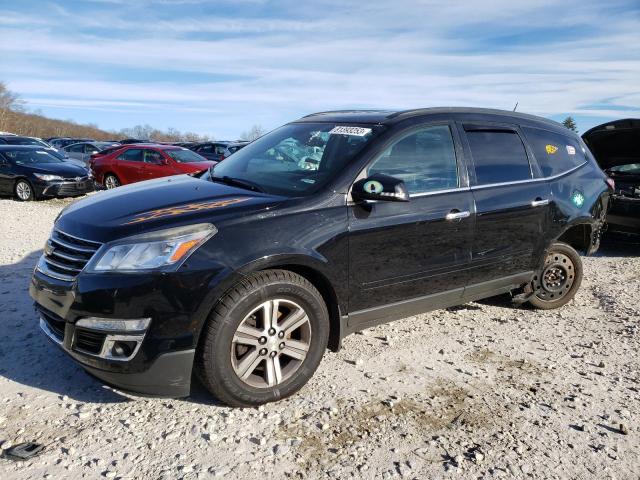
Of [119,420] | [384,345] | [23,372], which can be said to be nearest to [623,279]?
[384,345]

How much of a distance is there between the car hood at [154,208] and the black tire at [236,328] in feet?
1.45

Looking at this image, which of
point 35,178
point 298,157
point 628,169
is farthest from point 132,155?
point 628,169

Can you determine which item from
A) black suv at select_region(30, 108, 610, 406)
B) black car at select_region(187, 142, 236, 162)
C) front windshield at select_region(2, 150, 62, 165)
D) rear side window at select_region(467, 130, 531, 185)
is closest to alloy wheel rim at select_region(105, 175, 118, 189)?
front windshield at select_region(2, 150, 62, 165)

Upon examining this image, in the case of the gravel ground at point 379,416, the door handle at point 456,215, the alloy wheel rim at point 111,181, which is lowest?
the alloy wheel rim at point 111,181

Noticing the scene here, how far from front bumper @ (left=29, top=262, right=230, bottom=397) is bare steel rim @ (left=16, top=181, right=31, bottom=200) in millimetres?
10986

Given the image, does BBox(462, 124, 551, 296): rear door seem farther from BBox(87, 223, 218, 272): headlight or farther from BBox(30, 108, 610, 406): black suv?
BBox(87, 223, 218, 272): headlight

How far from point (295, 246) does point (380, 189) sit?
0.66 meters

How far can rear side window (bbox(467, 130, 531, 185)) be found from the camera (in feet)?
12.9

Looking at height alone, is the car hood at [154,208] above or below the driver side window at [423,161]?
below

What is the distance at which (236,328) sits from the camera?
9.28ft

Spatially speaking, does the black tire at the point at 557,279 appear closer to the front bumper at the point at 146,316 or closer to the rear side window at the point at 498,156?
the rear side window at the point at 498,156

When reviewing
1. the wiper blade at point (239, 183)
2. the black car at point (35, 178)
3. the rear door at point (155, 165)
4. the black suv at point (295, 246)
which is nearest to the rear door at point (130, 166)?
the rear door at point (155, 165)

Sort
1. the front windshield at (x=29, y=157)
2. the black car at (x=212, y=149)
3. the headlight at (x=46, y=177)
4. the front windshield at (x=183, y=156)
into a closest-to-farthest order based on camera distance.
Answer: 1. the headlight at (x=46, y=177)
2. the front windshield at (x=29, y=157)
3. the front windshield at (x=183, y=156)
4. the black car at (x=212, y=149)

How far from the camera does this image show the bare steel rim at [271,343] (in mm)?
2904
